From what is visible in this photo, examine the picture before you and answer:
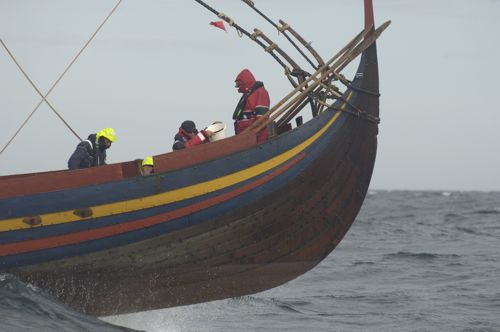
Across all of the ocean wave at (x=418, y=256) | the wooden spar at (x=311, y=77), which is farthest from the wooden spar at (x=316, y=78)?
the ocean wave at (x=418, y=256)

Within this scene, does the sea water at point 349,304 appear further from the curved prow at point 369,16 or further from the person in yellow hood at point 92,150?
the curved prow at point 369,16

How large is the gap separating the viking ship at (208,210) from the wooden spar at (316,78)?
2cm

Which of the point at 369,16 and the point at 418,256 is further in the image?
the point at 418,256

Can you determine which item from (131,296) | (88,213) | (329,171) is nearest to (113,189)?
(88,213)

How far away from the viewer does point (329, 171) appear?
11.6 m

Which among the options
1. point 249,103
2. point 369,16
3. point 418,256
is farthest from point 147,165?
point 418,256

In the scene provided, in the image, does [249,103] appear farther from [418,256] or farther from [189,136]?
[418,256]

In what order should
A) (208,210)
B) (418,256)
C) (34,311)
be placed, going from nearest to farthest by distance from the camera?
1. (34,311)
2. (208,210)
3. (418,256)

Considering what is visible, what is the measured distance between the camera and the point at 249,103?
1141 cm

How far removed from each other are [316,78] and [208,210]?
2.40 meters

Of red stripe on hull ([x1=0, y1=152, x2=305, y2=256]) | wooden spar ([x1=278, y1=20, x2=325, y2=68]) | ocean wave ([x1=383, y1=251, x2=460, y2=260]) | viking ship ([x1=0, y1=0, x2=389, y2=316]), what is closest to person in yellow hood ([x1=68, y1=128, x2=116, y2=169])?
viking ship ([x1=0, y1=0, x2=389, y2=316])

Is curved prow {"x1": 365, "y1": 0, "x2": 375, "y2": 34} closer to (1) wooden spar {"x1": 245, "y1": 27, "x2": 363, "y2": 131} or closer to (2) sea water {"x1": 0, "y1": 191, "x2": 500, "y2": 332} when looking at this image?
(1) wooden spar {"x1": 245, "y1": 27, "x2": 363, "y2": 131}

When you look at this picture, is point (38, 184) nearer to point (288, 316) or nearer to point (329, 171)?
point (329, 171)

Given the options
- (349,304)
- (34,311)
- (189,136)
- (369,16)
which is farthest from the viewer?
(349,304)
